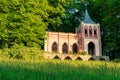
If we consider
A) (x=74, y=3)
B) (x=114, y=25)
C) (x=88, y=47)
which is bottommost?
(x=88, y=47)

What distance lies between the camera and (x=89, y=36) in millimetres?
49469

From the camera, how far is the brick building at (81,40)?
47.3 meters

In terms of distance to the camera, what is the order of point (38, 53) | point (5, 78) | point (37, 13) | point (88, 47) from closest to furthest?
point (5, 78), point (38, 53), point (37, 13), point (88, 47)

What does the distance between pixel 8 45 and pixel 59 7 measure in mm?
10641

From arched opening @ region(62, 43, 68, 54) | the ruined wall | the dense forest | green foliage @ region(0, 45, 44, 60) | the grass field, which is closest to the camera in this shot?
the grass field

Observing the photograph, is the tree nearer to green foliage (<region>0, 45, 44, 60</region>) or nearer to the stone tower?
green foliage (<region>0, 45, 44, 60</region>)

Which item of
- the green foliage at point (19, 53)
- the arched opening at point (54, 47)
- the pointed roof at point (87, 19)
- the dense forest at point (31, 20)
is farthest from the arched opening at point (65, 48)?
the green foliage at point (19, 53)

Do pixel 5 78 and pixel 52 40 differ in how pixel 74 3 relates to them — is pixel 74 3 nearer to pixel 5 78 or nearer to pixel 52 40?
pixel 52 40

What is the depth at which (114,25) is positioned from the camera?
3969cm

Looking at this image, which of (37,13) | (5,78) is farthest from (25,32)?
(5,78)

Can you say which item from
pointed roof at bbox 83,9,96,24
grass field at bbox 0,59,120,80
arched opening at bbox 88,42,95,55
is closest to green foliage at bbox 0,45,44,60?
grass field at bbox 0,59,120,80

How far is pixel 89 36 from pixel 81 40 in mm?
1569

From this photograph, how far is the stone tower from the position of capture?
48.6 m

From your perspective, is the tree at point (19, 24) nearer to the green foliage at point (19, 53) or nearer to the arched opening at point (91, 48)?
the green foliage at point (19, 53)
